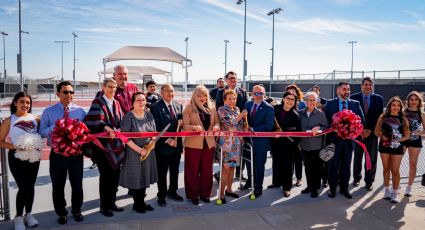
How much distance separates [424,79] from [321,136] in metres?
17.9

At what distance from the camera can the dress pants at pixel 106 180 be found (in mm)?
4219

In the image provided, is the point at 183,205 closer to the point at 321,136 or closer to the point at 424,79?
the point at 321,136

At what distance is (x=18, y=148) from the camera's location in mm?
3686

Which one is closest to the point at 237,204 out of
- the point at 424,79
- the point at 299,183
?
the point at 299,183

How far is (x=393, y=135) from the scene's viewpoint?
16.2ft

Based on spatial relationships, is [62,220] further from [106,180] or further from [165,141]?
[165,141]

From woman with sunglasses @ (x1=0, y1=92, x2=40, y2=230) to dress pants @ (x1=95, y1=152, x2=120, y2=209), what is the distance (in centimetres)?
73

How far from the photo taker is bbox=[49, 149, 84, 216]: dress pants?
12.9ft

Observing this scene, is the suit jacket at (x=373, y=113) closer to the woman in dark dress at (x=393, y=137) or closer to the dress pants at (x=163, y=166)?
the woman in dark dress at (x=393, y=137)

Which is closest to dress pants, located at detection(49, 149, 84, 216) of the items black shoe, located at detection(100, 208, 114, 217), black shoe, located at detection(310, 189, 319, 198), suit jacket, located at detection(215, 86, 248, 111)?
black shoe, located at detection(100, 208, 114, 217)

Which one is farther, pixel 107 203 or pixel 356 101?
pixel 356 101

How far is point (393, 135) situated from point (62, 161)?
4582 mm

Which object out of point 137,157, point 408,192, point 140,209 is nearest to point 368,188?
point 408,192

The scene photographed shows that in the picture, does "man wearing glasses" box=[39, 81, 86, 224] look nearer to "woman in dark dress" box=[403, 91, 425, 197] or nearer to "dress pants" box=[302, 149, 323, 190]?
"dress pants" box=[302, 149, 323, 190]
